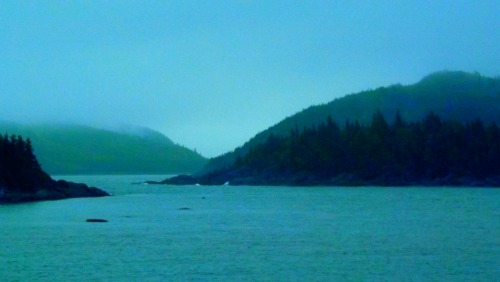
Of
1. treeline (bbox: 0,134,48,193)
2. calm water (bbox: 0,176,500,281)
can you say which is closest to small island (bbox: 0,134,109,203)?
treeline (bbox: 0,134,48,193)

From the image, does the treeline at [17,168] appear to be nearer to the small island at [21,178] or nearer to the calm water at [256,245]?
the small island at [21,178]

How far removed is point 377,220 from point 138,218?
30.6 m

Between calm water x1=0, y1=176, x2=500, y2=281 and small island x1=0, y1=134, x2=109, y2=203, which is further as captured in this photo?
small island x1=0, y1=134, x2=109, y2=203

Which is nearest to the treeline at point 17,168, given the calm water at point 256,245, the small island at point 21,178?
the small island at point 21,178

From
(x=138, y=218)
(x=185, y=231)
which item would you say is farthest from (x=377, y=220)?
(x=138, y=218)

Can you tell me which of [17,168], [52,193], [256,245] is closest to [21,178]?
[17,168]

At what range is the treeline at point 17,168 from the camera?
443 ft

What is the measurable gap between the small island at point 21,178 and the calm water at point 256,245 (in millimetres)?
25071

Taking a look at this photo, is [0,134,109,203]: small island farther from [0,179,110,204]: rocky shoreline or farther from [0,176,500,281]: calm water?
[0,176,500,281]: calm water

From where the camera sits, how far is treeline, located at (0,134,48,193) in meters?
135

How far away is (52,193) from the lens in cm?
14512

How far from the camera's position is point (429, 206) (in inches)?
4446

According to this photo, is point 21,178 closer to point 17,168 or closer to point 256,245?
point 17,168

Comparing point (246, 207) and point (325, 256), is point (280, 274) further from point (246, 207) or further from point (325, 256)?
point (246, 207)
